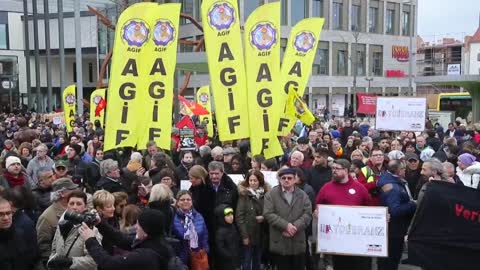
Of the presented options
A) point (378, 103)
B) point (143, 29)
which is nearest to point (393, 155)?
point (143, 29)

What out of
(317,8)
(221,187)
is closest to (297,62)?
(221,187)

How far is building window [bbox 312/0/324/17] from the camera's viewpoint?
53312 millimetres

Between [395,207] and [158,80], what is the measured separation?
484 cm

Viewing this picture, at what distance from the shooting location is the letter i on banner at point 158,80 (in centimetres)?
988

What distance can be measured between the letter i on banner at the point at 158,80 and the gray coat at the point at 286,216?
145 inches

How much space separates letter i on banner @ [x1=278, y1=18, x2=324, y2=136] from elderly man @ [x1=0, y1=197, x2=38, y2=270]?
7.13 metres

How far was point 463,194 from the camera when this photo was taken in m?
5.09

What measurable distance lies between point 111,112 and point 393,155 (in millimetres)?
4796

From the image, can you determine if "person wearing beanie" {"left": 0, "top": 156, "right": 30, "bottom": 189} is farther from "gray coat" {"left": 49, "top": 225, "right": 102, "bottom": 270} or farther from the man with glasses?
the man with glasses

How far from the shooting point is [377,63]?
5888 cm

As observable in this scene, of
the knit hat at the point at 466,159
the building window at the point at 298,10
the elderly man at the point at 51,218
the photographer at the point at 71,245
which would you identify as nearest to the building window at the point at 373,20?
the building window at the point at 298,10

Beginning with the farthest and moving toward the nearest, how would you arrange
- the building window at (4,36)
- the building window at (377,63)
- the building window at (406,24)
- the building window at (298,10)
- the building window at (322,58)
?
the building window at (406,24), the building window at (377,63), the building window at (4,36), the building window at (322,58), the building window at (298,10)

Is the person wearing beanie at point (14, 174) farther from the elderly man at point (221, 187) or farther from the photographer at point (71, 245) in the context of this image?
the photographer at point (71, 245)

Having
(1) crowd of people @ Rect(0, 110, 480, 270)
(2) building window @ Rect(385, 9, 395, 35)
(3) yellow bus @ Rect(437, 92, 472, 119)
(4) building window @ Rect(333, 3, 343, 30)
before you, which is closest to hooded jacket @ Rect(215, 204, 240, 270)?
(1) crowd of people @ Rect(0, 110, 480, 270)
